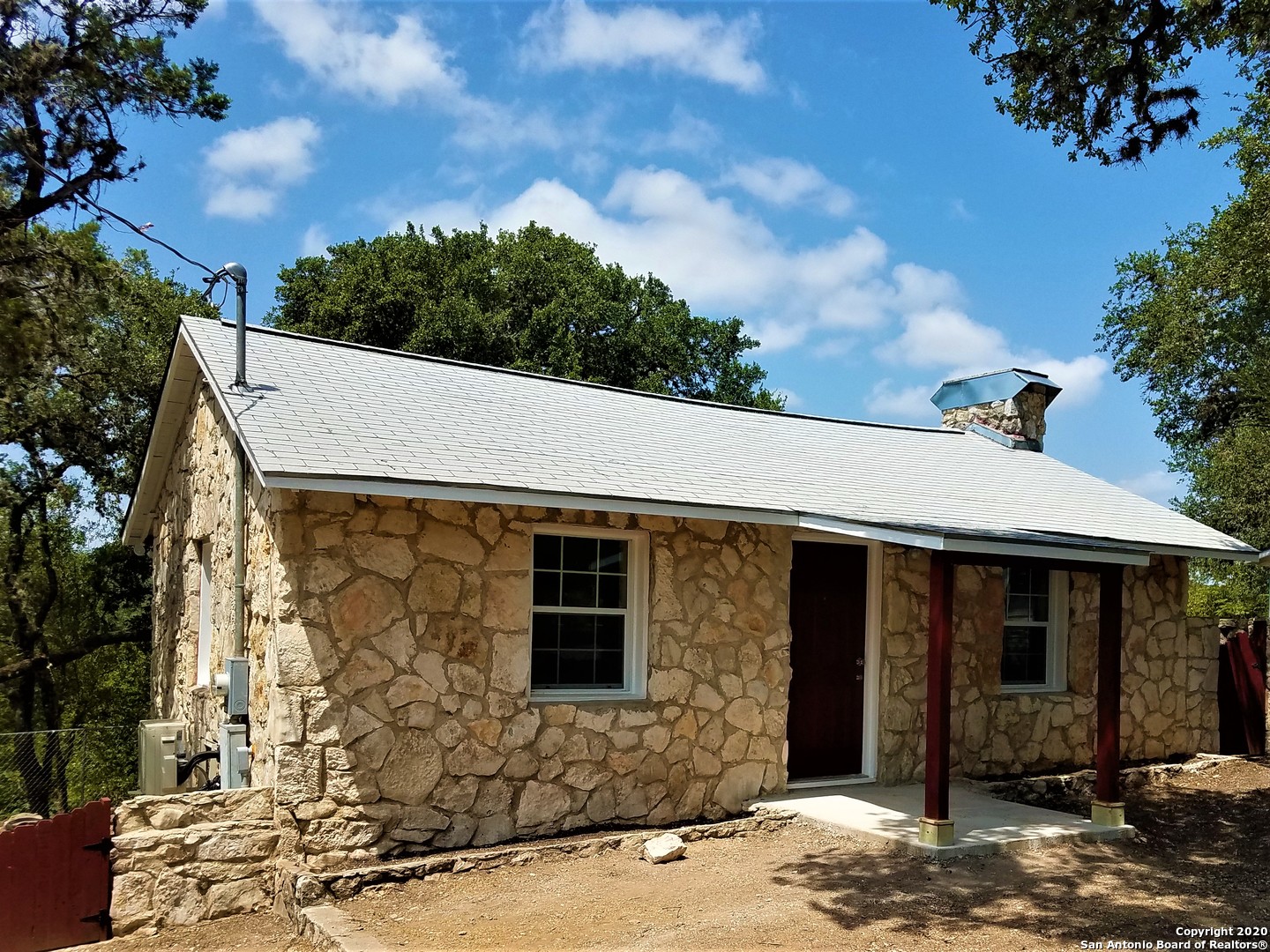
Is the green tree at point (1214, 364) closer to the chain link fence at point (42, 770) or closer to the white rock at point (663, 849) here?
the white rock at point (663, 849)

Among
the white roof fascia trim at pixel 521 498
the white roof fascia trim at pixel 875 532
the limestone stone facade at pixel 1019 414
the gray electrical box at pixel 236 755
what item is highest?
the limestone stone facade at pixel 1019 414

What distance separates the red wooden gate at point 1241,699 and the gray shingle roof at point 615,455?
1705mm

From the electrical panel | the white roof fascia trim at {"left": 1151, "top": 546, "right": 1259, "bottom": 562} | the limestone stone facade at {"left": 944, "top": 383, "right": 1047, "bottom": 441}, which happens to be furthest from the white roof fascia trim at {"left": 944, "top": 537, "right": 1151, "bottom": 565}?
the limestone stone facade at {"left": 944, "top": 383, "right": 1047, "bottom": 441}

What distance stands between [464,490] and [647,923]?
301 cm

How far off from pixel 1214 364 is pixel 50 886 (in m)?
25.3

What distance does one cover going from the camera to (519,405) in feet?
33.9

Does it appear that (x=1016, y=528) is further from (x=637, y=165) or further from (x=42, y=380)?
(x=42, y=380)

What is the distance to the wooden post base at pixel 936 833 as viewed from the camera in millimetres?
7367

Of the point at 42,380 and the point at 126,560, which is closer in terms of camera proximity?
the point at 42,380

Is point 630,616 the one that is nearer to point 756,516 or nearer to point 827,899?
point 756,516

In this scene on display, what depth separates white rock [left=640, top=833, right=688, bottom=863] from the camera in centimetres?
755

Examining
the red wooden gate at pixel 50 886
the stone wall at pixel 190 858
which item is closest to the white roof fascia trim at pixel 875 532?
the stone wall at pixel 190 858

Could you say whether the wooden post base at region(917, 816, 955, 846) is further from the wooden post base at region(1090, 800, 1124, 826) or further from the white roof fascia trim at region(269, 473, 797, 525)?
the white roof fascia trim at region(269, 473, 797, 525)

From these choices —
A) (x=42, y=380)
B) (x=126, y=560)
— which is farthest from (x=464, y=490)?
(x=126, y=560)
